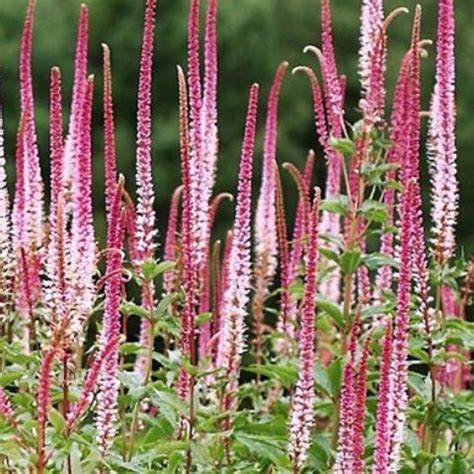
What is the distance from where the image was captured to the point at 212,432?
5578mm

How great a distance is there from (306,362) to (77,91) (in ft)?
7.17

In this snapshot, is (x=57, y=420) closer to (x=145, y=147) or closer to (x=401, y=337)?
(x=401, y=337)

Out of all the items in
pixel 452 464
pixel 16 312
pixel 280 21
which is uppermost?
pixel 280 21

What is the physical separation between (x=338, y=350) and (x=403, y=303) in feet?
5.67

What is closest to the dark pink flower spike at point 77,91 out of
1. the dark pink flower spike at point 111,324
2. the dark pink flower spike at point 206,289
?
the dark pink flower spike at point 206,289

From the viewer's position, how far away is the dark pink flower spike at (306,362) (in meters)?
4.31

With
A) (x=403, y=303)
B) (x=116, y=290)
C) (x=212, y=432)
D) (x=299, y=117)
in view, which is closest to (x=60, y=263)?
(x=116, y=290)

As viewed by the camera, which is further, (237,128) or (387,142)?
(237,128)

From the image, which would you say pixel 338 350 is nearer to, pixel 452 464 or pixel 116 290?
pixel 452 464

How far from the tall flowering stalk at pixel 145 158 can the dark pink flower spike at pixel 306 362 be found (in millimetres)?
872

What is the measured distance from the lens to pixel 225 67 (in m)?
27.5

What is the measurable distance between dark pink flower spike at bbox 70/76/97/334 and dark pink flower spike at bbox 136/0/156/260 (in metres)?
0.23

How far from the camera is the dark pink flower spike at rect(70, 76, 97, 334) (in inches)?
189

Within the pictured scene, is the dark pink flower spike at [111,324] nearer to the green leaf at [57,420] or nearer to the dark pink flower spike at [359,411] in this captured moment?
the green leaf at [57,420]
